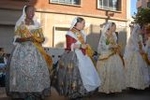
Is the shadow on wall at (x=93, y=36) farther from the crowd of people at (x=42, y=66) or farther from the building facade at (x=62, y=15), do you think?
the crowd of people at (x=42, y=66)

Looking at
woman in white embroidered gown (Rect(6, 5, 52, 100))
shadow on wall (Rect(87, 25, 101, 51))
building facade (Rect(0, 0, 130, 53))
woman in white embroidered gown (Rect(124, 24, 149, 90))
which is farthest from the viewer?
shadow on wall (Rect(87, 25, 101, 51))

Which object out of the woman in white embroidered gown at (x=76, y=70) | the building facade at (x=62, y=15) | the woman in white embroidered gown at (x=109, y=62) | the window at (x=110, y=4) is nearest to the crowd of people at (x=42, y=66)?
the woman in white embroidered gown at (x=76, y=70)

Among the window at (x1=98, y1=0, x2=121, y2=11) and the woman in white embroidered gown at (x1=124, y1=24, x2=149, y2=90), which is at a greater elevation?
the window at (x1=98, y1=0, x2=121, y2=11)

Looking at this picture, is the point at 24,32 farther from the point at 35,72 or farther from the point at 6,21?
the point at 6,21

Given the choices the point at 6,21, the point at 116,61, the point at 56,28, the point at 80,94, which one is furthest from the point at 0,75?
the point at 56,28

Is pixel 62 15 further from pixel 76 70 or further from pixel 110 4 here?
pixel 76 70

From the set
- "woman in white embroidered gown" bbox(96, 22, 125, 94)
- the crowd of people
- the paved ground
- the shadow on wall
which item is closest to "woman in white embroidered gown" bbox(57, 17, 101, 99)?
the crowd of people

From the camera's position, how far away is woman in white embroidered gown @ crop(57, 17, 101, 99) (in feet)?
27.0

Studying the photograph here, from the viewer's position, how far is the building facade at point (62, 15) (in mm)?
23047

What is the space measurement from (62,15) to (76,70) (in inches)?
672

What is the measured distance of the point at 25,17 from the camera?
27.3ft

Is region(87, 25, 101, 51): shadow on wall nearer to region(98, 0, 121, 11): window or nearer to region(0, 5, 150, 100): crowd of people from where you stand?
region(98, 0, 121, 11): window

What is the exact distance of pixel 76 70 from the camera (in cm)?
826

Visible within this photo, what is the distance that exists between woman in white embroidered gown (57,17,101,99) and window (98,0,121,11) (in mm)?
19020
